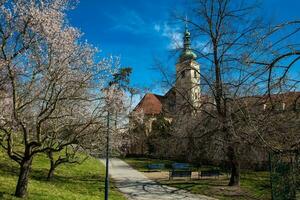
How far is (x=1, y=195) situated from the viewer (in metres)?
15.5

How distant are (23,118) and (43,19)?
382cm

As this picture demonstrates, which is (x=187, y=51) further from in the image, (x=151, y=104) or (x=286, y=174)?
(x=151, y=104)

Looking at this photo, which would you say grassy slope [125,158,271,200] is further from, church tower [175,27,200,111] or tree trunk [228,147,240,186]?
church tower [175,27,200,111]

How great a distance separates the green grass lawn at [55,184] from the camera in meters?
17.3

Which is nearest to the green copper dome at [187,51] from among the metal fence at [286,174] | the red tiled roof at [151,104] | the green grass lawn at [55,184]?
the green grass lawn at [55,184]

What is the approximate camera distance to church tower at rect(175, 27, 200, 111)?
29.9 meters

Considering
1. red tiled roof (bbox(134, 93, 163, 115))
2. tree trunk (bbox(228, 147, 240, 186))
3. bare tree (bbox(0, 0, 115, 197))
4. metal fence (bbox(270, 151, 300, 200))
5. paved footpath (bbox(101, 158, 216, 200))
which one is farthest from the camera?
red tiled roof (bbox(134, 93, 163, 115))

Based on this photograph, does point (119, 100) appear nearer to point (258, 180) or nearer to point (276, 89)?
point (276, 89)

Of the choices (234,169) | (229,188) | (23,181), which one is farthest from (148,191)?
(23,181)

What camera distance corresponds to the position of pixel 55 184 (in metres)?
23.6

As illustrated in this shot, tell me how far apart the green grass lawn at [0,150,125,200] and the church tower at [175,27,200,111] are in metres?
8.43

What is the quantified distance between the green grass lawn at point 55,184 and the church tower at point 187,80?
843 cm

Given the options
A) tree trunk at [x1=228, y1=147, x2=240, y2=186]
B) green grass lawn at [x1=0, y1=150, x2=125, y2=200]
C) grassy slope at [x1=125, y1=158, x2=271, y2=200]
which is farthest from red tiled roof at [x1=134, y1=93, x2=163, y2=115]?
tree trunk at [x1=228, y1=147, x2=240, y2=186]

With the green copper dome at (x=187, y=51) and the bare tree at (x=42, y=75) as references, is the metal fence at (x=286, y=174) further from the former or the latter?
the green copper dome at (x=187, y=51)
